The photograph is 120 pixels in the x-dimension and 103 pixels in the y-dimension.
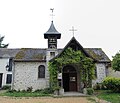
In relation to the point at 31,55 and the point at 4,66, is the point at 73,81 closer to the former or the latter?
the point at 31,55

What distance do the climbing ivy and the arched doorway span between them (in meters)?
2.38

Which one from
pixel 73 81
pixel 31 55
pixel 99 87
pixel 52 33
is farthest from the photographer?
pixel 31 55

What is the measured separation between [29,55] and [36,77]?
10.8ft

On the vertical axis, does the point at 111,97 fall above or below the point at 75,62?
below

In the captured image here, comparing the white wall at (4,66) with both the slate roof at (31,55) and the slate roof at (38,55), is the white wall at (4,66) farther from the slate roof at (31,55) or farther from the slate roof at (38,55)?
the slate roof at (31,55)

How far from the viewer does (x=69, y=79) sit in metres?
22.5

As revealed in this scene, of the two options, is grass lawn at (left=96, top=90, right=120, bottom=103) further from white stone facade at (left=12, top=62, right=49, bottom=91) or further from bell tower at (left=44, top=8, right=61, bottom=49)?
bell tower at (left=44, top=8, right=61, bottom=49)

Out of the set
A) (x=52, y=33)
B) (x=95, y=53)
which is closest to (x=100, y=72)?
(x=95, y=53)

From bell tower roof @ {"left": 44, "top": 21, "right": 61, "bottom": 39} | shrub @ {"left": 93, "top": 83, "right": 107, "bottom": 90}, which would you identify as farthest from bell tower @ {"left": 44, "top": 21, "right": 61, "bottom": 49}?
shrub @ {"left": 93, "top": 83, "right": 107, "bottom": 90}

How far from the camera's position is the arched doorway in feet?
73.3

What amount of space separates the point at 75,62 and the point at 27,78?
22.5 feet

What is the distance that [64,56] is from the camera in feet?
67.2

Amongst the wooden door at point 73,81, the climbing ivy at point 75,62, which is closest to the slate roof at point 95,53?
the climbing ivy at point 75,62

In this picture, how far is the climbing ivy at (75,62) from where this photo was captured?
782 inches
